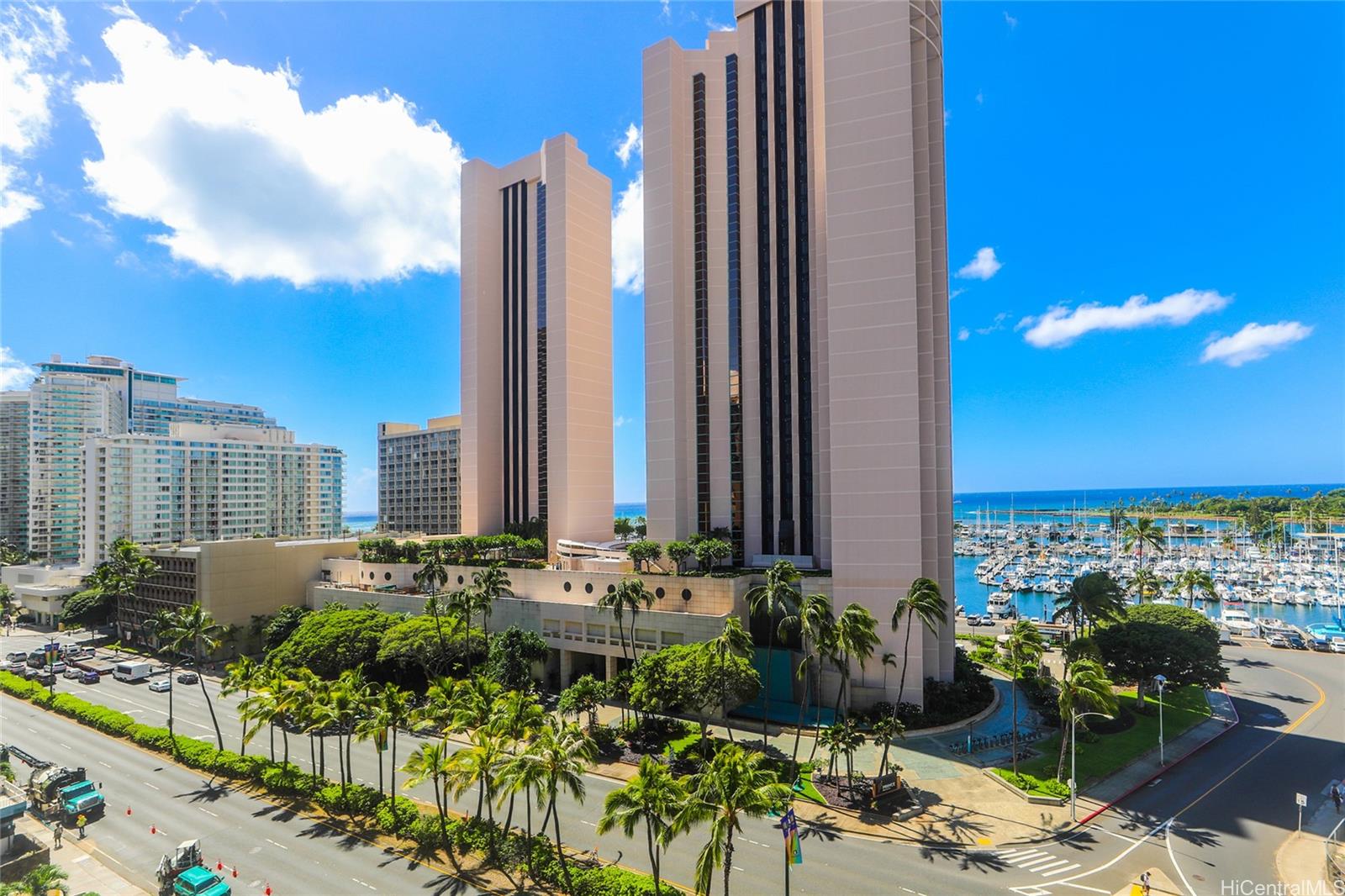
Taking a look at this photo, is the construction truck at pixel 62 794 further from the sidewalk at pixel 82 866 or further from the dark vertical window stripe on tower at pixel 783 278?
the dark vertical window stripe on tower at pixel 783 278

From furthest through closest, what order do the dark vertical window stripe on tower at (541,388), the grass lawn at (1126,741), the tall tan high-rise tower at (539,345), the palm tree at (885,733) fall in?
the dark vertical window stripe on tower at (541,388), the tall tan high-rise tower at (539,345), the grass lawn at (1126,741), the palm tree at (885,733)

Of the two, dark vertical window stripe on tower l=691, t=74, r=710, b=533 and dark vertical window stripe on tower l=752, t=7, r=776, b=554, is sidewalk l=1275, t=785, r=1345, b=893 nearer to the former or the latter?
dark vertical window stripe on tower l=752, t=7, r=776, b=554

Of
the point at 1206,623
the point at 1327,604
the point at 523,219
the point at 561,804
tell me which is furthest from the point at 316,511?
the point at 1327,604

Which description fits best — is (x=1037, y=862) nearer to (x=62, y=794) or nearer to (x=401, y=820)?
(x=401, y=820)

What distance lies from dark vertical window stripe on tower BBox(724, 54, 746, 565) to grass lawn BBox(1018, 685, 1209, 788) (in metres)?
41.4

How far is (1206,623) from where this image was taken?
215 feet

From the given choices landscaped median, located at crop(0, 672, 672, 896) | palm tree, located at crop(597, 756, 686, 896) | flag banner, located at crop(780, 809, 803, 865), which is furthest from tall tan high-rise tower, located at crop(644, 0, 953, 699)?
palm tree, located at crop(597, 756, 686, 896)

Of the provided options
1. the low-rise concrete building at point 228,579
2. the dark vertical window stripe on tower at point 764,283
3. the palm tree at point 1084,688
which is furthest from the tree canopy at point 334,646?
the palm tree at point 1084,688

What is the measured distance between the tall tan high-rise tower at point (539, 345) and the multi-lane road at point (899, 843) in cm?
5961

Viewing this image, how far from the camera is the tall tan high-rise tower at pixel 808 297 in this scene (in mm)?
65438

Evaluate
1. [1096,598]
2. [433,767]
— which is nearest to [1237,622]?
[1096,598]

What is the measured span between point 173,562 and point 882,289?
110 metres

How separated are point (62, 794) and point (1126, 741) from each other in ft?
280

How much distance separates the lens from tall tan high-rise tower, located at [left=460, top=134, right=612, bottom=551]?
110 m
